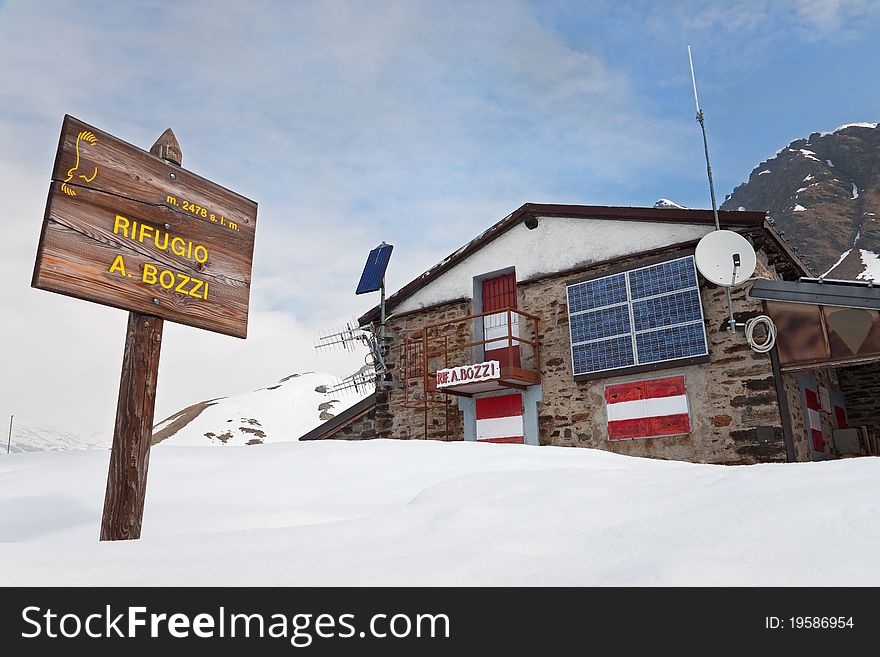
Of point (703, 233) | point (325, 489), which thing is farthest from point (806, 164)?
point (325, 489)

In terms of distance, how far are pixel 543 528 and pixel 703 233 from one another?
Answer: 9790 millimetres

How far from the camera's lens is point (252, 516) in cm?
358

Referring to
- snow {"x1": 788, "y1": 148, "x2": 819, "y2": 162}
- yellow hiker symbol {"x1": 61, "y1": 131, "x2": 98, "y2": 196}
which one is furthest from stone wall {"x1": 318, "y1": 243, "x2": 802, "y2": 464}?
snow {"x1": 788, "y1": 148, "x2": 819, "y2": 162}

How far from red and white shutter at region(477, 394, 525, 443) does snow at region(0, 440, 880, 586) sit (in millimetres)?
Result: 7879

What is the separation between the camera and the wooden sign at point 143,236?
348 cm

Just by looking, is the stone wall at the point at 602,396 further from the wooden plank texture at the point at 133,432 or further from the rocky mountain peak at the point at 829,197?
the rocky mountain peak at the point at 829,197

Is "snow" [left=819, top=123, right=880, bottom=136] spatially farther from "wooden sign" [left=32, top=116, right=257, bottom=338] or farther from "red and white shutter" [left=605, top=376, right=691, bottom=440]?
"wooden sign" [left=32, top=116, right=257, bottom=338]

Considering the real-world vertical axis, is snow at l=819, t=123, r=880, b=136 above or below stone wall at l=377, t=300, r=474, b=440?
above

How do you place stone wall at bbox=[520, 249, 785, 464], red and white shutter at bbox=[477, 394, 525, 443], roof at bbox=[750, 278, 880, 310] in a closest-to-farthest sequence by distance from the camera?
roof at bbox=[750, 278, 880, 310] → stone wall at bbox=[520, 249, 785, 464] → red and white shutter at bbox=[477, 394, 525, 443]

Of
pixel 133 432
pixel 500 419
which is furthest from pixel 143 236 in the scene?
pixel 500 419

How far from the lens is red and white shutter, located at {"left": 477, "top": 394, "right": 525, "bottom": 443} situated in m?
12.6

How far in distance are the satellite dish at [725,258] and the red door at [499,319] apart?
4.25 m

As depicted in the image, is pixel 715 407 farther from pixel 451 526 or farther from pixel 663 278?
pixel 451 526
